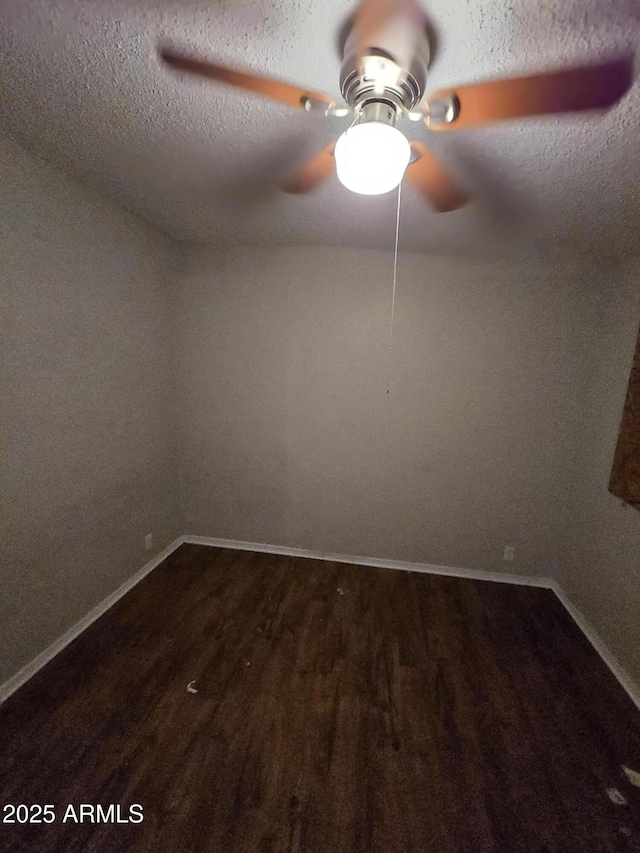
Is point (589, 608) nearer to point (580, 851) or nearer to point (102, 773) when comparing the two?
point (580, 851)

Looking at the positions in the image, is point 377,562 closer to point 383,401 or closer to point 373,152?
point 383,401

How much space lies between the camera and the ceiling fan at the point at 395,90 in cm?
91

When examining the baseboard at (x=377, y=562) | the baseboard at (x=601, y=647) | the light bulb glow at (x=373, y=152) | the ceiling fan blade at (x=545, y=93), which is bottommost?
the baseboard at (x=601, y=647)

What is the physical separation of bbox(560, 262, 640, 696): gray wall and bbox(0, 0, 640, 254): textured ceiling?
408 mm

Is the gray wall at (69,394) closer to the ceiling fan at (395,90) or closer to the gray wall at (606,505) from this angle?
the ceiling fan at (395,90)

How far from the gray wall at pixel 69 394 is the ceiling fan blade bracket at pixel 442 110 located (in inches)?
66.3

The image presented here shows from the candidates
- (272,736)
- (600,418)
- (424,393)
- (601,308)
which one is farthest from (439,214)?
(272,736)

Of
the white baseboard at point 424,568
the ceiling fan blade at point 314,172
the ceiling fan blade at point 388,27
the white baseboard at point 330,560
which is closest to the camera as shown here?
the ceiling fan blade at point 388,27

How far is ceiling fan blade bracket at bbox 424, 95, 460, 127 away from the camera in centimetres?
101

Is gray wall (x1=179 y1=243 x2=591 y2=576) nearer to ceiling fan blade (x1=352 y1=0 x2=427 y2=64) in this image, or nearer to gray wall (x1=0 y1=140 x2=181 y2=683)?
gray wall (x1=0 y1=140 x2=181 y2=683)

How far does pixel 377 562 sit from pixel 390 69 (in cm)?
289

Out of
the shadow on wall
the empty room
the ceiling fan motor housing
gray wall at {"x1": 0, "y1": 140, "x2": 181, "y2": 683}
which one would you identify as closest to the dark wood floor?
the empty room

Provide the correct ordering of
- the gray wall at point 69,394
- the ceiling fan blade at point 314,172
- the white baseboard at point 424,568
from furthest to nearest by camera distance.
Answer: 1. the white baseboard at point 424,568
2. the gray wall at point 69,394
3. the ceiling fan blade at point 314,172

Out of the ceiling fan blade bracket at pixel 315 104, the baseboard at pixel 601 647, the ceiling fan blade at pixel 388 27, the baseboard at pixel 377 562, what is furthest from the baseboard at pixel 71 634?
the baseboard at pixel 601 647
